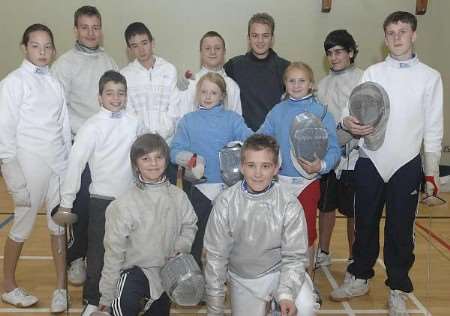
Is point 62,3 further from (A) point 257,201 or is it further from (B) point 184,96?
(A) point 257,201

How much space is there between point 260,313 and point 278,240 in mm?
342

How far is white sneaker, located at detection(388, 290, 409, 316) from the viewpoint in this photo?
2.92 m

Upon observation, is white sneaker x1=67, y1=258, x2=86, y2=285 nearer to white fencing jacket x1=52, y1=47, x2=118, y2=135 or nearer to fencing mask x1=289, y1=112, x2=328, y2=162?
white fencing jacket x1=52, y1=47, x2=118, y2=135

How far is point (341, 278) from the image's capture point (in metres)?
3.58

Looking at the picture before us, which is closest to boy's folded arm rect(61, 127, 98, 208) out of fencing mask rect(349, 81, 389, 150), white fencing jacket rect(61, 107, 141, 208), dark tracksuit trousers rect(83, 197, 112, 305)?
white fencing jacket rect(61, 107, 141, 208)

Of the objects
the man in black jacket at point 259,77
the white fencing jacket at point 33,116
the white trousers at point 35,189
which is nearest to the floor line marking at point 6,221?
the white trousers at point 35,189

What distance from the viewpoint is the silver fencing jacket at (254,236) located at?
2.34m

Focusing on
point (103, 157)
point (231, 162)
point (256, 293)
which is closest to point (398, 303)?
point (256, 293)

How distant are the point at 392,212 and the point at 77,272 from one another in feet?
6.42

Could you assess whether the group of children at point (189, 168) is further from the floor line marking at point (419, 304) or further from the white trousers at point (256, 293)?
the floor line marking at point (419, 304)

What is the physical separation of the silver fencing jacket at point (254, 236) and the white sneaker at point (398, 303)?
872 millimetres

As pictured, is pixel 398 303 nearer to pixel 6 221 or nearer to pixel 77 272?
pixel 77 272

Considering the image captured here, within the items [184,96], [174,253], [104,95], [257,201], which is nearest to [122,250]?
[174,253]

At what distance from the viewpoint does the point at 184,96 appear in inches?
129
